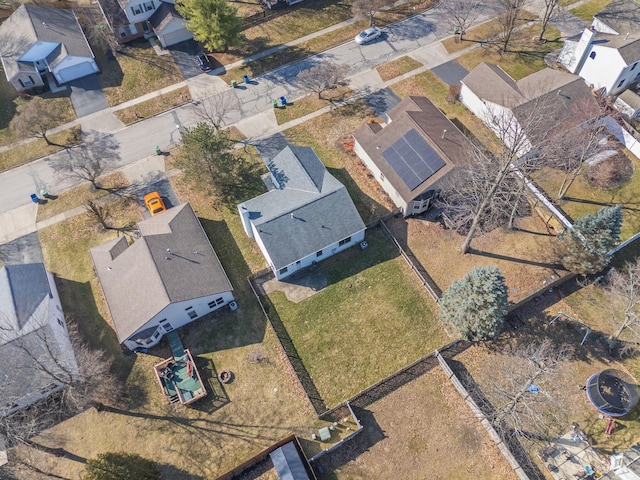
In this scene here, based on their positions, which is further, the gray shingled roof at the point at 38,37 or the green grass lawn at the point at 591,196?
the gray shingled roof at the point at 38,37

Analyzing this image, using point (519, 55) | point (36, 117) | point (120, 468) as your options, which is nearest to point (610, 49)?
point (519, 55)

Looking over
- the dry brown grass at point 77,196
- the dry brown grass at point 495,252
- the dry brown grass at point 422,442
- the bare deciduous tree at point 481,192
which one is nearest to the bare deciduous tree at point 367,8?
the bare deciduous tree at point 481,192

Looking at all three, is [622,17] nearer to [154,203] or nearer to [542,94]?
[542,94]

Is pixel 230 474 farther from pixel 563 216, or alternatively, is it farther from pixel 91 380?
pixel 563 216

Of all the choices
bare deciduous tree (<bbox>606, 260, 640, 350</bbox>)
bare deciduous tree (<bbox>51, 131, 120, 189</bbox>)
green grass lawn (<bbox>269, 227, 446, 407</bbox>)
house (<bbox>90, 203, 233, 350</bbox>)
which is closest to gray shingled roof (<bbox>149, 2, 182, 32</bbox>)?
bare deciduous tree (<bbox>51, 131, 120, 189</bbox>)

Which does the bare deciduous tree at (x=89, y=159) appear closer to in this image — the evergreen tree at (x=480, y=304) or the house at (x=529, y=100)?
the evergreen tree at (x=480, y=304)
